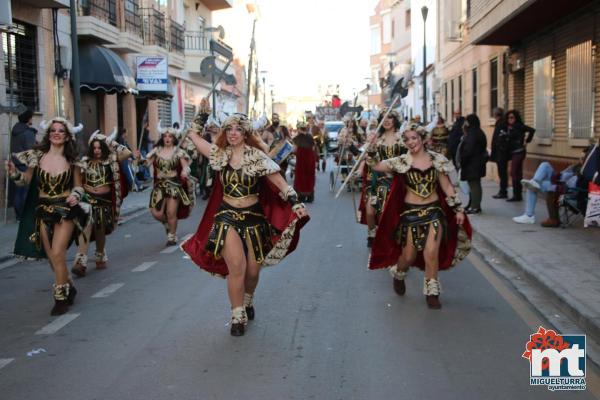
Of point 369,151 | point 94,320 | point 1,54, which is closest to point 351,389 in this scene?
point 94,320

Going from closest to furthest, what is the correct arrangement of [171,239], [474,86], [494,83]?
[171,239] < [494,83] < [474,86]

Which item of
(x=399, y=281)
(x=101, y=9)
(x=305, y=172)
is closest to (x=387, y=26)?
(x=101, y=9)

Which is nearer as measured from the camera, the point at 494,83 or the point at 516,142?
the point at 516,142

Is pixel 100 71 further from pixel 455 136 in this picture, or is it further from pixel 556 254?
pixel 556 254

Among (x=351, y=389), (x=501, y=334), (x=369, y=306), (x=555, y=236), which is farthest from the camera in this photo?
(x=555, y=236)

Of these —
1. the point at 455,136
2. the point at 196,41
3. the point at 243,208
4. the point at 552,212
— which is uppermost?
the point at 196,41

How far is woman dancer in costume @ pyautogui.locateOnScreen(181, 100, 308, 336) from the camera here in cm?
647

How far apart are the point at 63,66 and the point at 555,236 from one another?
1327cm

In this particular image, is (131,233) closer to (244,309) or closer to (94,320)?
(94,320)

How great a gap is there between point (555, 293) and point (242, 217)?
125 inches

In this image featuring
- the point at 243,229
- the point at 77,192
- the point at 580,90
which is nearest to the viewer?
the point at 243,229

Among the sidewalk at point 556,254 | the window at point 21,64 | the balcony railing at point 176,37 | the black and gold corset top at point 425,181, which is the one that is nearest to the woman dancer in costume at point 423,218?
the black and gold corset top at point 425,181

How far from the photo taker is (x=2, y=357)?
5949mm

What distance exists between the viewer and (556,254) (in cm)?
981
